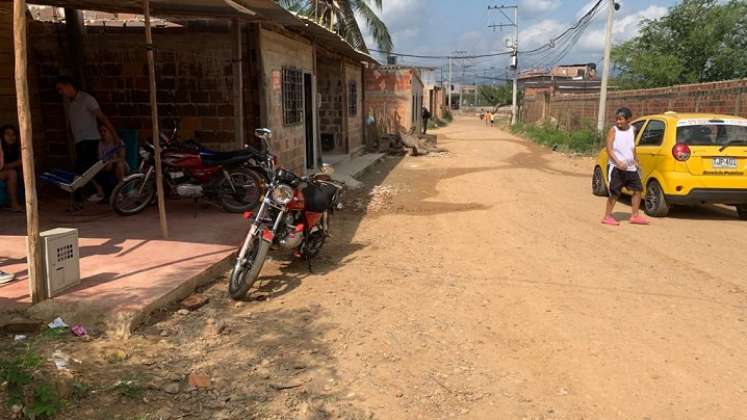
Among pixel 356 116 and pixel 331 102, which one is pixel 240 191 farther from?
pixel 356 116

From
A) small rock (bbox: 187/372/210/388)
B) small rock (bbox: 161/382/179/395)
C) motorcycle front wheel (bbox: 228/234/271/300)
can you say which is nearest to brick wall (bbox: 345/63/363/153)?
motorcycle front wheel (bbox: 228/234/271/300)

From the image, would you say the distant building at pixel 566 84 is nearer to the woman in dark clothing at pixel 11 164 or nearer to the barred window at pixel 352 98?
the barred window at pixel 352 98

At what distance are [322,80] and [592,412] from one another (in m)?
15.7

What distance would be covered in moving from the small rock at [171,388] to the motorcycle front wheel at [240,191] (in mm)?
4607

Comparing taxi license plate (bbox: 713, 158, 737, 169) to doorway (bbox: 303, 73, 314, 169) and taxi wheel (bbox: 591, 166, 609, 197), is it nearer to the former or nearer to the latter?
taxi wheel (bbox: 591, 166, 609, 197)

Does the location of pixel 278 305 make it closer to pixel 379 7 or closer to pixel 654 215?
pixel 654 215

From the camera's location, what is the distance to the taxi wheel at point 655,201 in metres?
8.52

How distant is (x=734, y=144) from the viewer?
8242 mm

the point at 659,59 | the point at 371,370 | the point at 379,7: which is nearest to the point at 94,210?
the point at 371,370

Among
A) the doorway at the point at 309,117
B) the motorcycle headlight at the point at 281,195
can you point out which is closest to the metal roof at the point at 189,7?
the motorcycle headlight at the point at 281,195

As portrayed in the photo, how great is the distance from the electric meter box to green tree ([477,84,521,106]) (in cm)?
8637

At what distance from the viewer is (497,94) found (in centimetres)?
9375

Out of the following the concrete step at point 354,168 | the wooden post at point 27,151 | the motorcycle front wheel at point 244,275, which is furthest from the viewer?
the concrete step at point 354,168

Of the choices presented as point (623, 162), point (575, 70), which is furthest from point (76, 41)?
point (575, 70)
